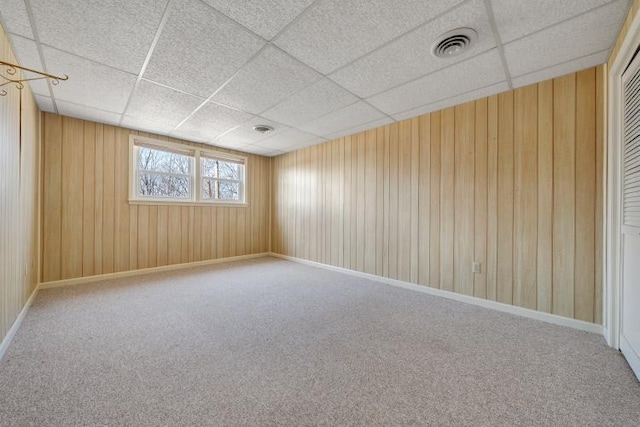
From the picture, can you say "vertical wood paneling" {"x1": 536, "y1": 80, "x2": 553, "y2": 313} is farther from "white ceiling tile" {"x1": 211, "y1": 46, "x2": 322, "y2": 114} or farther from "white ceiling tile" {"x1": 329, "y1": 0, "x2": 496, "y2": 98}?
"white ceiling tile" {"x1": 211, "y1": 46, "x2": 322, "y2": 114}

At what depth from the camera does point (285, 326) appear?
2295 millimetres

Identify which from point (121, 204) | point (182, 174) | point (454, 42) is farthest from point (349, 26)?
point (121, 204)

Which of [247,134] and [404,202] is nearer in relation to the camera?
[404,202]

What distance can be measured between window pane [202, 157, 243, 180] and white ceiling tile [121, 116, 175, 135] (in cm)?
94

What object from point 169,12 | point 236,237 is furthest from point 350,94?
point 236,237

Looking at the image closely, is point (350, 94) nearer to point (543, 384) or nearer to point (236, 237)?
point (543, 384)

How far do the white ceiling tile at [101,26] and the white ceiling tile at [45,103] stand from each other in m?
1.47

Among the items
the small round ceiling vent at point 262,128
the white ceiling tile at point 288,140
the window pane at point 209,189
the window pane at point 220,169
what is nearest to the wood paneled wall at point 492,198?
the white ceiling tile at point 288,140

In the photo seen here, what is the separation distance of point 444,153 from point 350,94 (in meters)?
1.39

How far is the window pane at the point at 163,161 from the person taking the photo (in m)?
4.23

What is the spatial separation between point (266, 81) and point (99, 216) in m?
3.32

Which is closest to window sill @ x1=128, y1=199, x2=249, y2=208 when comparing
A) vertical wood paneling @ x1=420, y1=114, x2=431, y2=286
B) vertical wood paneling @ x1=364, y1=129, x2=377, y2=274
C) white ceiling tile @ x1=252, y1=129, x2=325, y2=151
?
white ceiling tile @ x1=252, y1=129, x2=325, y2=151

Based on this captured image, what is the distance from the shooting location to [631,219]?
1.75 m

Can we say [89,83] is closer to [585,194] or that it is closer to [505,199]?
[505,199]
